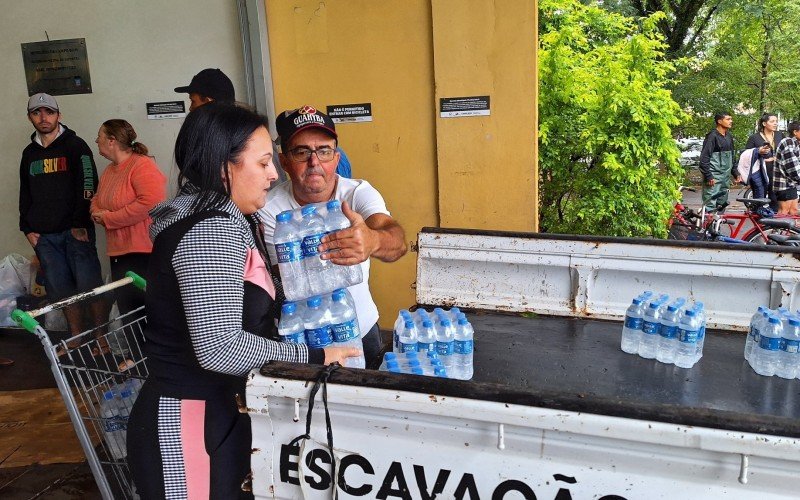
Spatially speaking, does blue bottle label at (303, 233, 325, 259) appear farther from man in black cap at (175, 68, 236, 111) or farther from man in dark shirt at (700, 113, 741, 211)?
man in dark shirt at (700, 113, 741, 211)

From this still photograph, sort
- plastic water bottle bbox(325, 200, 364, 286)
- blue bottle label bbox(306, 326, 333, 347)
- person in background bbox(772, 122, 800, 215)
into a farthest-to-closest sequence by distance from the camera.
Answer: person in background bbox(772, 122, 800, 215), plastic water bottle bbox(325, 200, 364, 286), blue bottle label bbox(306, 326, 333, 347)

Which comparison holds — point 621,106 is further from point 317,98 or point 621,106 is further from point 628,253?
point 628,253

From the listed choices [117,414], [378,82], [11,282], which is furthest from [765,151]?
[11,282]

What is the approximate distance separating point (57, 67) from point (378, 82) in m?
3.15

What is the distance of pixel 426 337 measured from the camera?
8.36 ft

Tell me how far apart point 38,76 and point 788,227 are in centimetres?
798

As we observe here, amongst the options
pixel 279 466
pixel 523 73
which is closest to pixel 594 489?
pixel 279 466

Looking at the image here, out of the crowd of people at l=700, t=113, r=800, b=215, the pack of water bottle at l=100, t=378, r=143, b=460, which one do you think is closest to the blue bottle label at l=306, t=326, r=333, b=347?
the pack of water bottle at l=100, t=378, r=143, b=460

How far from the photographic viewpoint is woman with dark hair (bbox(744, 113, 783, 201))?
32.2 feet

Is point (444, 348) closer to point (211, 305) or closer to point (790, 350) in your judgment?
point (211, 305)

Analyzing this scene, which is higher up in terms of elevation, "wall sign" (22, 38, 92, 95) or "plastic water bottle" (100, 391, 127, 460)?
"wall sign" (22, 38, 92, 95)

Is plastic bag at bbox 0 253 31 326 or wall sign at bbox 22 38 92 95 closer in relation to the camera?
wall sign at bbox 22 38 92 95

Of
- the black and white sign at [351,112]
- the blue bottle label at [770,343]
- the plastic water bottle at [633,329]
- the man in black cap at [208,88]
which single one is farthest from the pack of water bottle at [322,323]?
the black and white sign at [351,112]

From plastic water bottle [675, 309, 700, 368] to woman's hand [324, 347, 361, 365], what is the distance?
56.5 inches
